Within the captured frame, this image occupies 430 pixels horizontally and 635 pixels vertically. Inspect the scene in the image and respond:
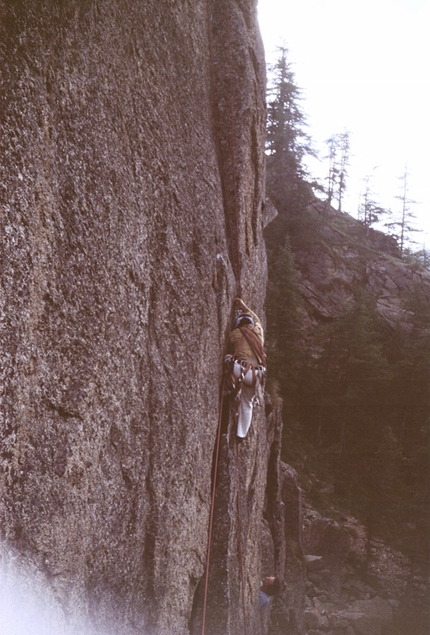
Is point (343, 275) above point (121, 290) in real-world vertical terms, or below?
above

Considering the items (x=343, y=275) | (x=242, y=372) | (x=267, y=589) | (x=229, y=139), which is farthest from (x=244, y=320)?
(x=343, y=275)

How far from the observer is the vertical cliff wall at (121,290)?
3820mm

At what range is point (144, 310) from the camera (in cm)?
576

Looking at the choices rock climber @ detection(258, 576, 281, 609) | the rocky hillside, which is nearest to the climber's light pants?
rock climber @ detection(258, 576, 281, 609)

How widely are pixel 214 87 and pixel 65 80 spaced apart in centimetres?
468

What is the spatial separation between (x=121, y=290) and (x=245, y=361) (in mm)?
3277

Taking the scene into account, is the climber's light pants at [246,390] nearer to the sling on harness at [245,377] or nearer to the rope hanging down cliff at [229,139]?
the sling on harness at [245,377]

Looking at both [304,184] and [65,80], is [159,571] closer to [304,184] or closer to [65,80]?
[65,80]

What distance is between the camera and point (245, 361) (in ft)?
26.7

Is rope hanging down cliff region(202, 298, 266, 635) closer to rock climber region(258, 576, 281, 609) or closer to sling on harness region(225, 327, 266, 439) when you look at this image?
sling on harness region(225, 327, 266, 439)

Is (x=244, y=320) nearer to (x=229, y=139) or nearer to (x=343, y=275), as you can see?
(x=229, y=139)

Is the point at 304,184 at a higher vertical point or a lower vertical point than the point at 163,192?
higher

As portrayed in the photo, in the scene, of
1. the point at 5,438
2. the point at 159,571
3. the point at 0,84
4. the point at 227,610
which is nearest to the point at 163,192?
the point at 0,84

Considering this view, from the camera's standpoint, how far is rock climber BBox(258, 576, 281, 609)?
37.5 ft
